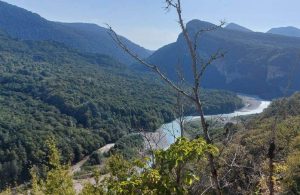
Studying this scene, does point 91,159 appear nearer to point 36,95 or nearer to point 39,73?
point 36,95

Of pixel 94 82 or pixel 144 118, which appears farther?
pixel 94 82

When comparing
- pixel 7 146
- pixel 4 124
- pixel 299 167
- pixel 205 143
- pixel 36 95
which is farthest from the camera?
pixel 36 95

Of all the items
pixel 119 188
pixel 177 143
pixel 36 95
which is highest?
pixel 177 143

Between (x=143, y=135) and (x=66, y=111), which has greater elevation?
(x=143, y=135)

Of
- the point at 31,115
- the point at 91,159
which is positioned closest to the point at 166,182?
the point at 91,159

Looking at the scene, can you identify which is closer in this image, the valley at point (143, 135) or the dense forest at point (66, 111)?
the valley at point (143, 135)

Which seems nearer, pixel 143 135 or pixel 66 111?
pixel 143 135

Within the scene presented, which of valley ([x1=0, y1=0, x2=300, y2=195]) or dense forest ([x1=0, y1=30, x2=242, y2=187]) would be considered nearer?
valley ([x1=0, y1=0, x2=300, y2=195])

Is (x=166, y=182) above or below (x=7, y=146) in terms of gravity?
above
